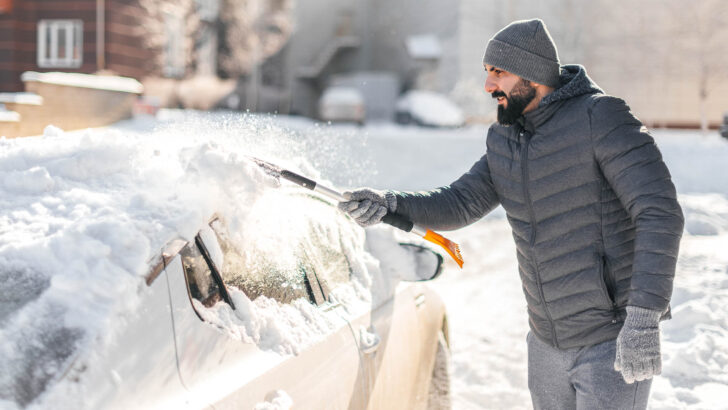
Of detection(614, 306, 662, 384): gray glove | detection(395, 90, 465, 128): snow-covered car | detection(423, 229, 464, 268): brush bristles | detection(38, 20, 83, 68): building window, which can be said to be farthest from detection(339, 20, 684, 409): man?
detection(395, 90, 465, 128): snow-covered car

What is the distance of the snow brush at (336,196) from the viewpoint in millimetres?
2324

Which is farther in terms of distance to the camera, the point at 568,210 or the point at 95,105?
the point at 95,105

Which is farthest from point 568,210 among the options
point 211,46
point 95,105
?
point 211,46

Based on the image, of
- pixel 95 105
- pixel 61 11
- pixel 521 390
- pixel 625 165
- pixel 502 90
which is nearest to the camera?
pixel 625 165

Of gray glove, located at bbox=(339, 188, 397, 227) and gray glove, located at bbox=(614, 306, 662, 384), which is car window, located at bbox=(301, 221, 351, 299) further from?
gray glove, located at bbox=(614, 306, 662, 384)

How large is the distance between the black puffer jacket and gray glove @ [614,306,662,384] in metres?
0.04

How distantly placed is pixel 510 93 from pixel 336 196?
30.5 inches

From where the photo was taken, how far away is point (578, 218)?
2.43 meters

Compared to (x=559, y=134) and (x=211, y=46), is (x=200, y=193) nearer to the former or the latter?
(x=559, y=134)

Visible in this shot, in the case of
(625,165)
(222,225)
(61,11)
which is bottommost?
(222,225)

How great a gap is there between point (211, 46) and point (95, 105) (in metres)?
17.2

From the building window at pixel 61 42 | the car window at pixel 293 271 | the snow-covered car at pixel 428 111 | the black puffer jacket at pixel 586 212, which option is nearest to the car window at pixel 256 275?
the car window at pixel 293 271

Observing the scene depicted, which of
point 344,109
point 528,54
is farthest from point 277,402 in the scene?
point 344,109

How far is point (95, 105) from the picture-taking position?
12484mm
